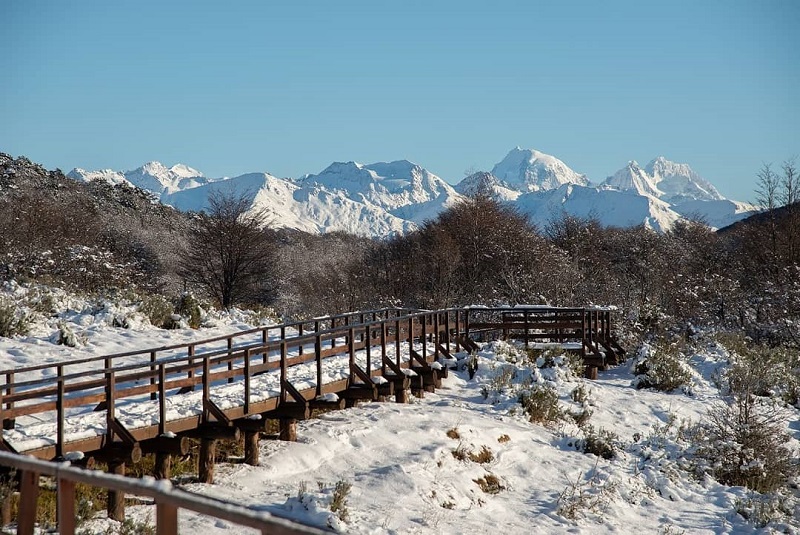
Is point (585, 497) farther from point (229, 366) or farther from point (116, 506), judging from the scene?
point (116, 506)

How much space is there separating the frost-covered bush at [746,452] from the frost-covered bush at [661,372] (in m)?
4.02

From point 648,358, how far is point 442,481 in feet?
34.2

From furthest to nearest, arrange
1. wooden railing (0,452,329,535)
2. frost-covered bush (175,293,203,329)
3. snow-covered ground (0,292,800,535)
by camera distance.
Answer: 1. frost-covered bush (175,293,203,329)
2. snow-covered ground (0,292,800,535)
3. wooden railing (0,452,329,535)

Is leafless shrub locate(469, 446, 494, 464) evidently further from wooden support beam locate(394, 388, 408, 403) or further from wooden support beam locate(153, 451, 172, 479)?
wooden support beam locate(153, 451, 172, 479)

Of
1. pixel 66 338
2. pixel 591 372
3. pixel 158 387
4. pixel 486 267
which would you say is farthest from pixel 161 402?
→ pixel 486 267

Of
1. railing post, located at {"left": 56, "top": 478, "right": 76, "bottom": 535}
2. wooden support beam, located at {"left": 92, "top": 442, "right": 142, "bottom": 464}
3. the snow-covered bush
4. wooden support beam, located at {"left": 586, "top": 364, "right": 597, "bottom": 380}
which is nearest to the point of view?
railing post, located at {"left": 56, "top": 478, "right": 76, "bottom": 535}

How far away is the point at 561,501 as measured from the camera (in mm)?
11156

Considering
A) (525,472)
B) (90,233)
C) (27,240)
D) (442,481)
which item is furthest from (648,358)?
(90,233)

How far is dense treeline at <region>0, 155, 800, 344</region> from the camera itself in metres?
29.1

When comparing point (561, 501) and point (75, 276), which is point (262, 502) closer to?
point (561, 501)

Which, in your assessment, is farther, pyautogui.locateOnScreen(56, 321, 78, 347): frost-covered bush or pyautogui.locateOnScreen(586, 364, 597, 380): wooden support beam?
pyautogui.locateOnScreen(586, 364, 597, 380): wooden support beam

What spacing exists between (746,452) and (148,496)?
12.2m

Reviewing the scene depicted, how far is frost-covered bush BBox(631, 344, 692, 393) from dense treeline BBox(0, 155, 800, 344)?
4.06 metres

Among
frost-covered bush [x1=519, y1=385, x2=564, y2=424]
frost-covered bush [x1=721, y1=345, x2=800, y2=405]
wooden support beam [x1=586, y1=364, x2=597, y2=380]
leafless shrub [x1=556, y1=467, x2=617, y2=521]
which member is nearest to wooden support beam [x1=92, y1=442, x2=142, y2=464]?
leafless shrub [x1=556, y1=467, x2=617, y2=521]
